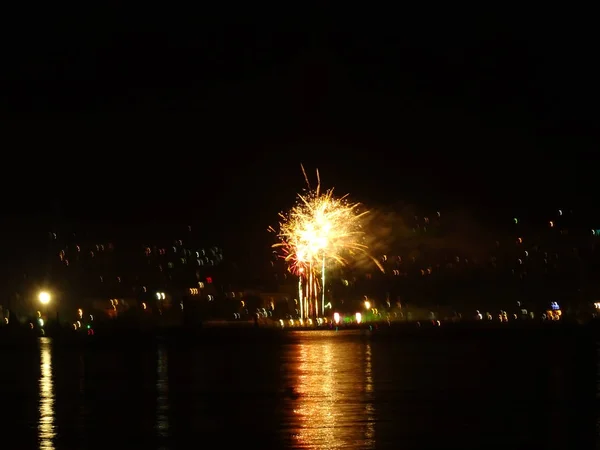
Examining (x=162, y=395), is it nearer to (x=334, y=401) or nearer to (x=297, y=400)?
(x=297, y=400)

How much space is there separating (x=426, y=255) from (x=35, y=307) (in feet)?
98.2

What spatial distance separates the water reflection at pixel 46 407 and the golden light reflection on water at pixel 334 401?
347 centimetres

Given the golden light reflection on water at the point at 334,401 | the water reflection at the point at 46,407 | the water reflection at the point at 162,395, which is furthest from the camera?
the water reflection at the point at 162,395

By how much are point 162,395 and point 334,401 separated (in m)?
3.61

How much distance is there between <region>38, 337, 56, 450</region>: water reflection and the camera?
13.1m

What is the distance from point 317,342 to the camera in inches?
1486

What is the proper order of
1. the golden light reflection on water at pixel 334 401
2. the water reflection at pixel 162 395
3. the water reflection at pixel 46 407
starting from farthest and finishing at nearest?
1. the water reflection at pixel 162 395
2. the water reflection at pixel 46 407
3. the golden light reflection on water at pixel 334 401

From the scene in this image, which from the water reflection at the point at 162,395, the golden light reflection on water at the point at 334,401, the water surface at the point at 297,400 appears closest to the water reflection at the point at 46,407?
the water surface at the point at 297,400

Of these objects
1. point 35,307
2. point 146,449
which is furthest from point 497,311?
point 146,449

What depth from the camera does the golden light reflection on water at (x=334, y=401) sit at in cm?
1303

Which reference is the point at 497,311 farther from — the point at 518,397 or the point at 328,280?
the point at 518,397

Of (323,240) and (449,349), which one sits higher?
(323,240)

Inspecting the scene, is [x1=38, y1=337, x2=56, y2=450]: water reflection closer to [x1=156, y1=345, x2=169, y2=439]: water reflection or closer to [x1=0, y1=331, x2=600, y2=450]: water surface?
[x1=0, y1=331, x2=600, y2=450]: water surface

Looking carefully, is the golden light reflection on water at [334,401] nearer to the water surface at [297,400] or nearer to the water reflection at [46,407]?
the water surface at [297,400]
